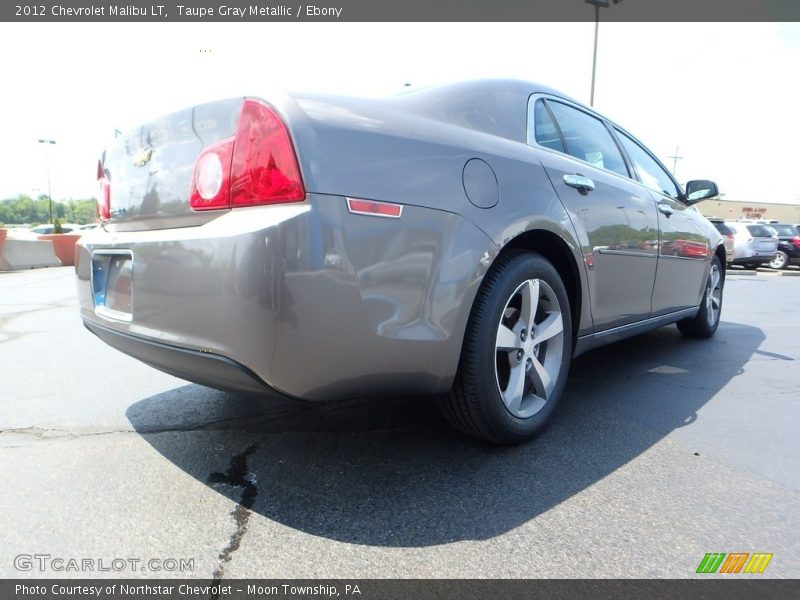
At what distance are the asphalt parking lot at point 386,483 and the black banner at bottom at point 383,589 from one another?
4 centimetres

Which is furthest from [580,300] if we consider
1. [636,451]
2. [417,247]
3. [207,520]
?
[207,520]

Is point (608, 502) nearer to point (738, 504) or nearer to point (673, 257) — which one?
point (738, 504)

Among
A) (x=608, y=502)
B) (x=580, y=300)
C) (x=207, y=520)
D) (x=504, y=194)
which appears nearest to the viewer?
(x=207, y=520)

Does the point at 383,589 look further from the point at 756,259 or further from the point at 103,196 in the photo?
the point at 756,259

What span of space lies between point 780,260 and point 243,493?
20774 mm

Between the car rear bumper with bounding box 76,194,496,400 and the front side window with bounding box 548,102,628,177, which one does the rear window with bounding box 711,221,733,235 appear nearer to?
the front side window with bounding box 548,102,628,177

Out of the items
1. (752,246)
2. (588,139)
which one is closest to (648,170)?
(588,139)

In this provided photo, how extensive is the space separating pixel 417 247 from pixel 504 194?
1.74 ft

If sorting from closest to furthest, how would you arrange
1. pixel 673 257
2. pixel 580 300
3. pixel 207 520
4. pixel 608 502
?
pixel 207 520 < pixel 608 502 < pixel 580 300 < pixel 673 257

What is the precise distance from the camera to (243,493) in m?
1.96

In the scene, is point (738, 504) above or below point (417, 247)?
below

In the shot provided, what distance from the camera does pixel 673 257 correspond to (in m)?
3.71

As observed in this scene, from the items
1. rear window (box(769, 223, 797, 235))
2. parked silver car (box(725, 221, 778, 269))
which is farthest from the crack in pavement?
rear window (box(769, 223, 797, 235))
